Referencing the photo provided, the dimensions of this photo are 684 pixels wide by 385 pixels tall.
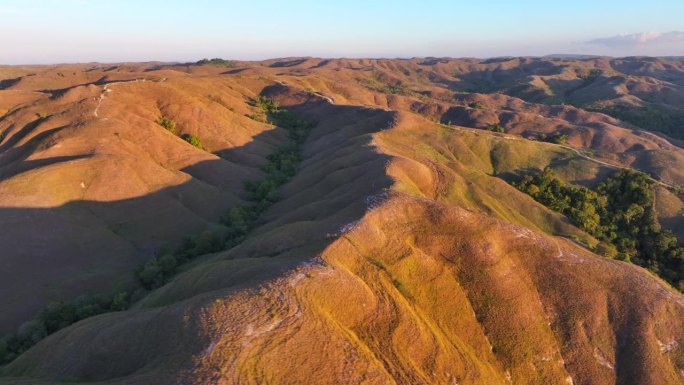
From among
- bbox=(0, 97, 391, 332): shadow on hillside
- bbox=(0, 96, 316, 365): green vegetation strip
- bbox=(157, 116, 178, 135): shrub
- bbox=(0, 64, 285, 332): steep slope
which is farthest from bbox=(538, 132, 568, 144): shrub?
bbox=(157, 116, 178, 135): shrub

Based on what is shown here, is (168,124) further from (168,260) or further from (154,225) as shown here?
(168,260)

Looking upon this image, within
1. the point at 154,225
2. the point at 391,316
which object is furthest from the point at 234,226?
the point at 391,316

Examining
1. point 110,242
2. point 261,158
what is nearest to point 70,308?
point 110,242

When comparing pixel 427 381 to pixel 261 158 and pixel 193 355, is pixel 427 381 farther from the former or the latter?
pixel 261 158

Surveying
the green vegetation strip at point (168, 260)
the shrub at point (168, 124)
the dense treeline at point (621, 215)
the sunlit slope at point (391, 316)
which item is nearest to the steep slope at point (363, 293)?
the sunlit slope at point (391, 316)

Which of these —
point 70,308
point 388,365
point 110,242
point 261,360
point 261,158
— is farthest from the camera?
point 261,158

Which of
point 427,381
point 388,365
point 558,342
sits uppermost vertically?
point 388,365

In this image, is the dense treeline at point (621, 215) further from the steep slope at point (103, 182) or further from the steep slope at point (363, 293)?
the steep slope at point (103, 182)
